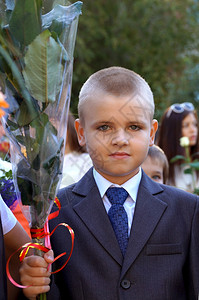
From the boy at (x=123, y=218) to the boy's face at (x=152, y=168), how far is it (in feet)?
5.06

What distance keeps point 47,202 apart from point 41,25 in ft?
2.24

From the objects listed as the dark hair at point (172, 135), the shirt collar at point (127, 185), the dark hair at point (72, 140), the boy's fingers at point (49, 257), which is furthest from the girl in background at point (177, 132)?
the boy's fingers at point (49, 257)

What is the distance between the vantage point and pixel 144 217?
2219 mm

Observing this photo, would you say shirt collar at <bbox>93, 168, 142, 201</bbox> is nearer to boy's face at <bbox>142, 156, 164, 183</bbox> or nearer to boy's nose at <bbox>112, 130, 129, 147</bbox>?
boy's nose at <bbox>112, 130, 129, 147</bbox>

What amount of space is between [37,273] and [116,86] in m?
0.95

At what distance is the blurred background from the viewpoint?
603 inches

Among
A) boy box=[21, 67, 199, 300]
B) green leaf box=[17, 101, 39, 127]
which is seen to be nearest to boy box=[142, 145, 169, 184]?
boy box=[21, 67, 199, 300]

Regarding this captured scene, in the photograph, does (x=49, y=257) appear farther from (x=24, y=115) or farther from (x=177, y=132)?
(x=177, y=132)

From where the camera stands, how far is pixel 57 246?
7.27ft

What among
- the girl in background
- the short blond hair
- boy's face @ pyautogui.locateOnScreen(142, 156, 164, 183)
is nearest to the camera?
the short blond hair

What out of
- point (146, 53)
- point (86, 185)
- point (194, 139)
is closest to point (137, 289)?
point (86, 185)

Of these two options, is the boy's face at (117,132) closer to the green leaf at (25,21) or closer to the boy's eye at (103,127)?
the boy's eye at (103,127)

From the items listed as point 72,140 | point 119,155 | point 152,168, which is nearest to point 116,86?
point 119,155

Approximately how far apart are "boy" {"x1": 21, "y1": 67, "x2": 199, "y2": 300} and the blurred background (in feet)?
41.4
